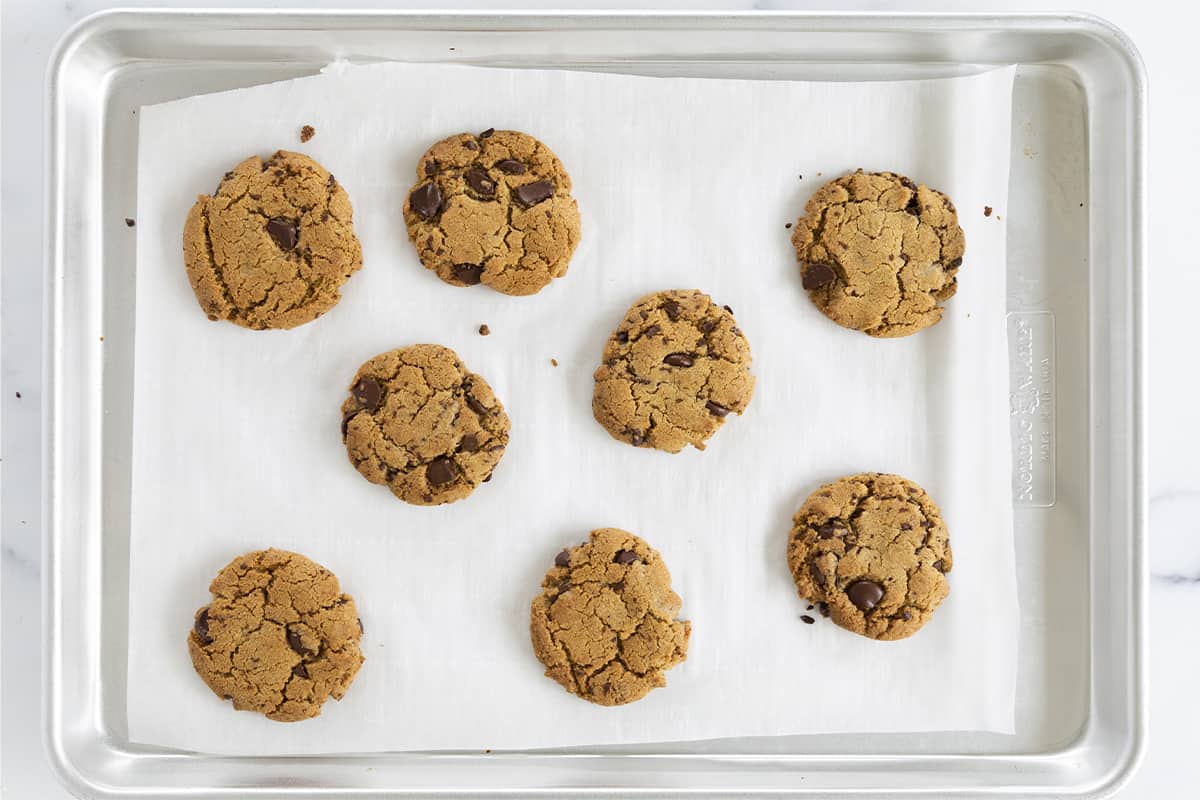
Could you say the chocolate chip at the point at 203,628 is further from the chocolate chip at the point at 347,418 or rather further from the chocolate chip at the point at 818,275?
the chocolate chip at the point at 818,275

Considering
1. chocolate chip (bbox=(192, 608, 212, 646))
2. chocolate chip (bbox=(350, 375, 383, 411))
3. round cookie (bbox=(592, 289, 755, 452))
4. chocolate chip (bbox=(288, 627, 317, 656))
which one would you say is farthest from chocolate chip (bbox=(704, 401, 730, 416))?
chocolate chip (bbox=(192, 608, 212, 646))

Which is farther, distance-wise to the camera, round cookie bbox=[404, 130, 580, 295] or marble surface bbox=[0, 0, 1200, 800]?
marble surface bbox=[0, 0, 1200, 800]

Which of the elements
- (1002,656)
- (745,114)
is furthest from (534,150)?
(1002,656)

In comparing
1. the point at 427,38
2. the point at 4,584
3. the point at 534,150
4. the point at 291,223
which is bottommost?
the point at 4,584

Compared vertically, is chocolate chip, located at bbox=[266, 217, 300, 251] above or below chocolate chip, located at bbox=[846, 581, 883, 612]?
above

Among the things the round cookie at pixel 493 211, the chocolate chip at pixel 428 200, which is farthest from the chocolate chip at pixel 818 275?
the chocolate chip at pixel 428 200

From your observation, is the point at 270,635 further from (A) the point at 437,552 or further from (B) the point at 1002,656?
(B) the point at 1002,656

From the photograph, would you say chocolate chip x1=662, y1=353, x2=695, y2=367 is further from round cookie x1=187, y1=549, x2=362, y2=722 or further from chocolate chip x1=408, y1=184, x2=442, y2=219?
round cookie x1=187, y1=549, x2=362, y2=722
